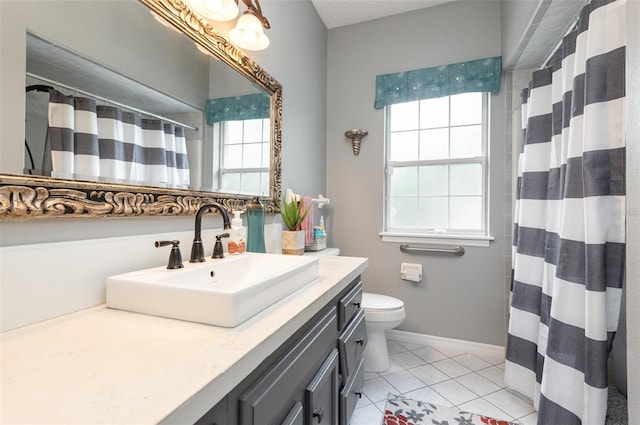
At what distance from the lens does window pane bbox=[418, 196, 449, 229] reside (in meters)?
2.40

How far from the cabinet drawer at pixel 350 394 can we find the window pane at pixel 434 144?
1.75 m

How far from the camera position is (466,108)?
92.7 inches

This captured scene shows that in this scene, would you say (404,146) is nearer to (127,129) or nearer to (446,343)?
(446,343)

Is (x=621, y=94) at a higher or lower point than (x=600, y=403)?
higher

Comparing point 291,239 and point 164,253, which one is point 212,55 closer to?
point 164,253

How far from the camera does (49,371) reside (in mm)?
464

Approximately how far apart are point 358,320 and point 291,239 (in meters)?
0.60

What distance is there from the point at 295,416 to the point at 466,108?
2.46 metres

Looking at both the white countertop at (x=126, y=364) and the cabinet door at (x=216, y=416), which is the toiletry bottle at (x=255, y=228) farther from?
the cabinet door at (x=216, y=416)

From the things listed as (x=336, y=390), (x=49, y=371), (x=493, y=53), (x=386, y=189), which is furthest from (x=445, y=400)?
(x=493, y=53)

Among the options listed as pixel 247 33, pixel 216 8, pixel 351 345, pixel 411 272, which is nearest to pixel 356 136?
pixel 411 272

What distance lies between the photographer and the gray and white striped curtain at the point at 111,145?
737 millimetres

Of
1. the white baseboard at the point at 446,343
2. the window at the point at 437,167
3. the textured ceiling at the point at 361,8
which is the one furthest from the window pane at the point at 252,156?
the white baseboard at the point at 446,343

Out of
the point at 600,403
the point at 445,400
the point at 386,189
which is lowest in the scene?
the point at 445,400
